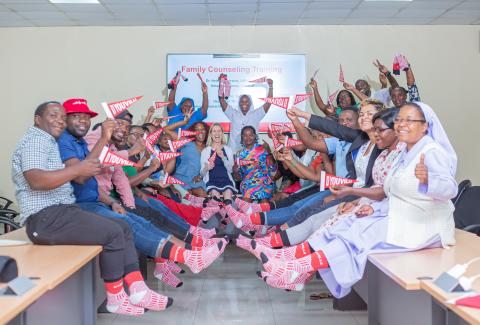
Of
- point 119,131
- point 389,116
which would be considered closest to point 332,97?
point 119,131

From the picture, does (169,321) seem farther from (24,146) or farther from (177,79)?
(177,79)

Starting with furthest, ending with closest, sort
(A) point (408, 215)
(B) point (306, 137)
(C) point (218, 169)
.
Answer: (C) point (218, 169) → (B) point (306, 137) → (A) point (408, 215)

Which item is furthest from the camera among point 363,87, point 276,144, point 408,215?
point 363,87

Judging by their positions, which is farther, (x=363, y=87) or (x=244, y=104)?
(x=244, y=104)

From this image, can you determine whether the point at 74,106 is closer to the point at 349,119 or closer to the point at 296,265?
the point at 296,265

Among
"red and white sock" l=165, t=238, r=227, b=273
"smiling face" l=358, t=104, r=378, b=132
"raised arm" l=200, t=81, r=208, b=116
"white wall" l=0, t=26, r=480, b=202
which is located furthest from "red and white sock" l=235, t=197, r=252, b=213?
"white wall" l=0, t=26, r=480, b=202

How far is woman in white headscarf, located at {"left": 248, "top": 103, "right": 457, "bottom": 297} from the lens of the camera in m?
2.59

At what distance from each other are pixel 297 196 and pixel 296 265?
230 centimetres

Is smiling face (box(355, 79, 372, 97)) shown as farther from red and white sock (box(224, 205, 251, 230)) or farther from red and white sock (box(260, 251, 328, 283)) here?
red and white sock (box(260, 251, 328, 283))

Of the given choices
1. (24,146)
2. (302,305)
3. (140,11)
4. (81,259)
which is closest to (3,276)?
(81,259)

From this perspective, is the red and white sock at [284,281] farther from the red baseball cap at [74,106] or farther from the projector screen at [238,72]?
the projector screen at [238,72]

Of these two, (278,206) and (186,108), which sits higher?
(186,108)

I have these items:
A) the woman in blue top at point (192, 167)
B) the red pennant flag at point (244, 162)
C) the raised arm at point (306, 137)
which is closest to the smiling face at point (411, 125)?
the raised arm at point (306, 137)

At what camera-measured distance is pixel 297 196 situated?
516cm
